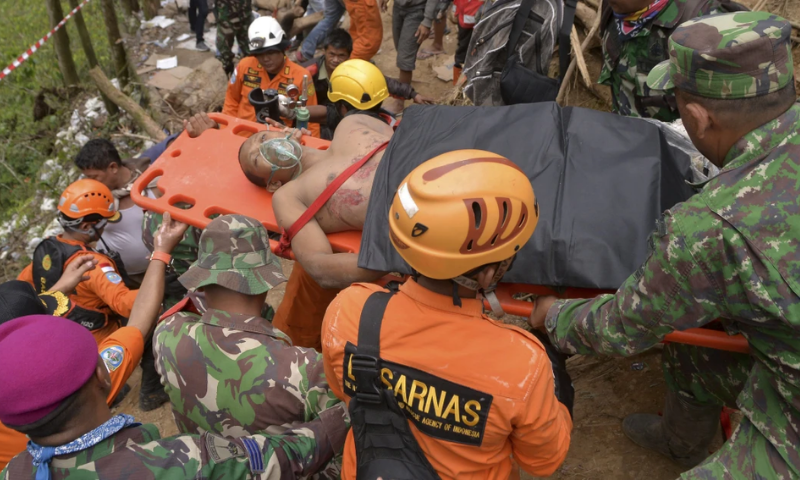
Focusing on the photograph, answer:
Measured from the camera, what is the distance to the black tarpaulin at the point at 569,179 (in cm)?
248

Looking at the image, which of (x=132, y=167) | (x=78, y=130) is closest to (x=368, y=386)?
(x=132, y=167)

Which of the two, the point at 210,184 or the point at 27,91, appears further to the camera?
the point at 27,91

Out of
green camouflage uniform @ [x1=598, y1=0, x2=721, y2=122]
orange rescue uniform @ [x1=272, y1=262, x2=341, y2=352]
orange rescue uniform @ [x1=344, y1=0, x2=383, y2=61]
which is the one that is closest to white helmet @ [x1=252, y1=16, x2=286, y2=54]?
orange rescue uniform @ [x1=344, y1=0, x2=383, y2=61]

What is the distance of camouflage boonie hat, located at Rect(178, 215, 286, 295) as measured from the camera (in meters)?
2.35

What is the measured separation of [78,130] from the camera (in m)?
8.91

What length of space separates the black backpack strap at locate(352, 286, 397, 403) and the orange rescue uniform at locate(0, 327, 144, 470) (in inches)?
42.9

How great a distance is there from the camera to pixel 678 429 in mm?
2893

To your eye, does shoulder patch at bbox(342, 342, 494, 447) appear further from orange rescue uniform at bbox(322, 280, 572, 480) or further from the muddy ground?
the muddy ground

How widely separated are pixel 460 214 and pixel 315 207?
5.53ft

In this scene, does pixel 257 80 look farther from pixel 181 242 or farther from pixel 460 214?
pixel 460 214

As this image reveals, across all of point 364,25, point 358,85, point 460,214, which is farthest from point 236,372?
point 364,25

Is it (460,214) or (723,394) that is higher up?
(460,214)

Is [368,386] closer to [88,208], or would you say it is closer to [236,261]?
[236,261]

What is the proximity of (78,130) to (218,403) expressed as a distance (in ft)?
27.0
